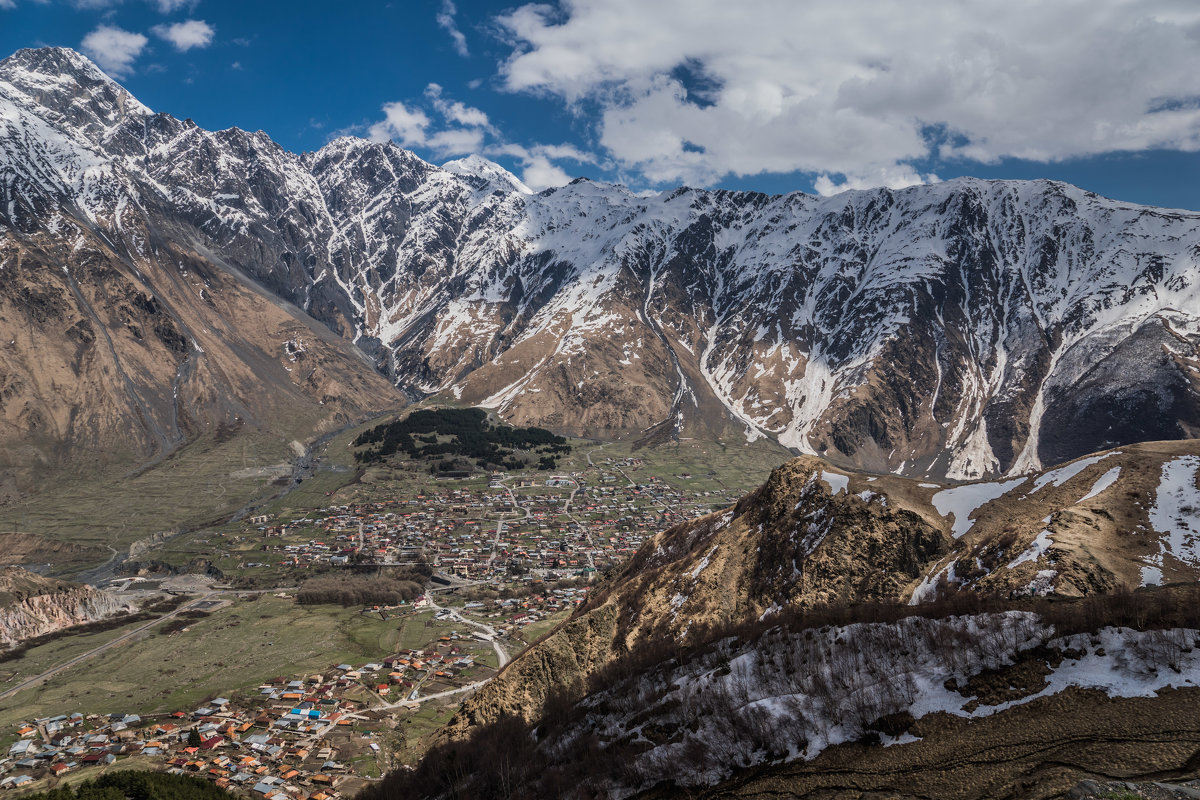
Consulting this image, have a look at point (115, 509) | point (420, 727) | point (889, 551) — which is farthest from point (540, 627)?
point (115, 509)

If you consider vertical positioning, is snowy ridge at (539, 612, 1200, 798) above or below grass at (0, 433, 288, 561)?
below

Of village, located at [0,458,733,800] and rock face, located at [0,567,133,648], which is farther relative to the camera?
rock face, located at [0,567,133,648]

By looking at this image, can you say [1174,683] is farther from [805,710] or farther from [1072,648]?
[805,710]

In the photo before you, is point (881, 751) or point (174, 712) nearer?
point (881, 751)

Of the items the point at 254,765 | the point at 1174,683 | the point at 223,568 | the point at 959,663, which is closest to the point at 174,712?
the point at 254,765

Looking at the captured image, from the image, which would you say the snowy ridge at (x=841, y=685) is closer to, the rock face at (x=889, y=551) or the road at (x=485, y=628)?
the rock face at (x=889, y=551)

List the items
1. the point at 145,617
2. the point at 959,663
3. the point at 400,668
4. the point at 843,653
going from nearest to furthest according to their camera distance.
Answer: the point at 959,663
the point at 843,653
the point at 400,668
the point at 145,617

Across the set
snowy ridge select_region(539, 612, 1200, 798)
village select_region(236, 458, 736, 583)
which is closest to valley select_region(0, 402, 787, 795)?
village select_region(236, 458, 736, 583)

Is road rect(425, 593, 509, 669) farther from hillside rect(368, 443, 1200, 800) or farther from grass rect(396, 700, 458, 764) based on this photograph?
hillside rect(368, 443, 1200, 800)

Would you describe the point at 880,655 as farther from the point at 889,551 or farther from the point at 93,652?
the point at 93,652
